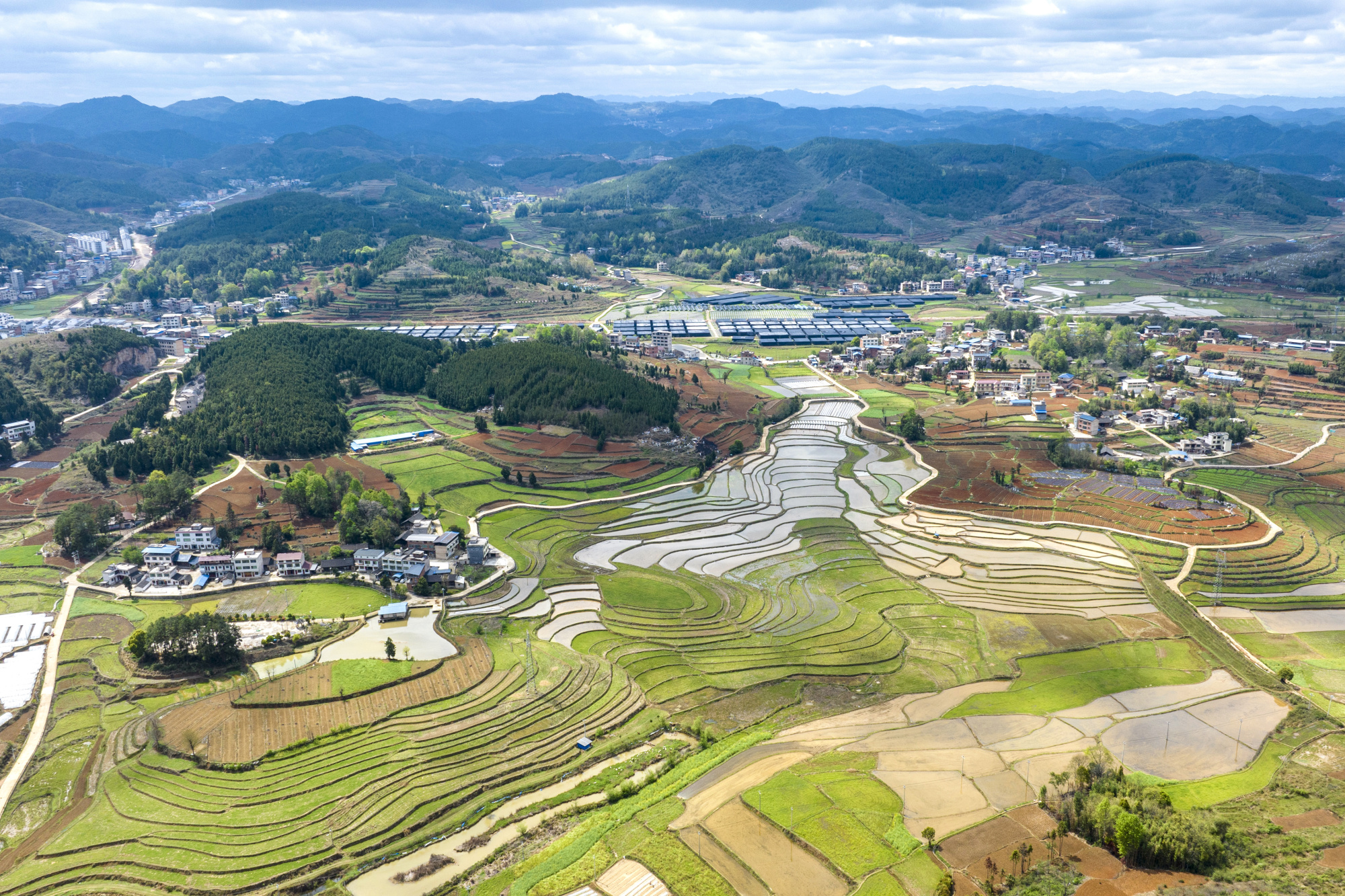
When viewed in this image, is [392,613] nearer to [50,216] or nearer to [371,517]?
[371,517]

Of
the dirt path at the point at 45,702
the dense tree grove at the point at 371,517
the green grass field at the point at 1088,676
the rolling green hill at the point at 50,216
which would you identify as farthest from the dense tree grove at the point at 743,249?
the dirt path at the point at 45,702

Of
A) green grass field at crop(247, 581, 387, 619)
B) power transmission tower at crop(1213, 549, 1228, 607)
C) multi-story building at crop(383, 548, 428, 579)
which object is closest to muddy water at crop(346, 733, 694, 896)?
green grass field at crop(247, 581, 387, 619)

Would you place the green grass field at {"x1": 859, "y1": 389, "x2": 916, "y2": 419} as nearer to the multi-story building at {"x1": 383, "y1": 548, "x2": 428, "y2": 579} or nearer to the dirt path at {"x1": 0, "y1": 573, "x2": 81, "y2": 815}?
the multi-story building at {"x1": 383, "y1": 548, "x2": 428, "y2": 579}

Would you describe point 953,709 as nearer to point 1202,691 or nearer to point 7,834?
point 1202,691

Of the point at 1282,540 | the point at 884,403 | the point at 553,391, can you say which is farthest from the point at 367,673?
the point at 884,403

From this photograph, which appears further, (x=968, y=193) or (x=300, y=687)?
(x=968, y=193)
